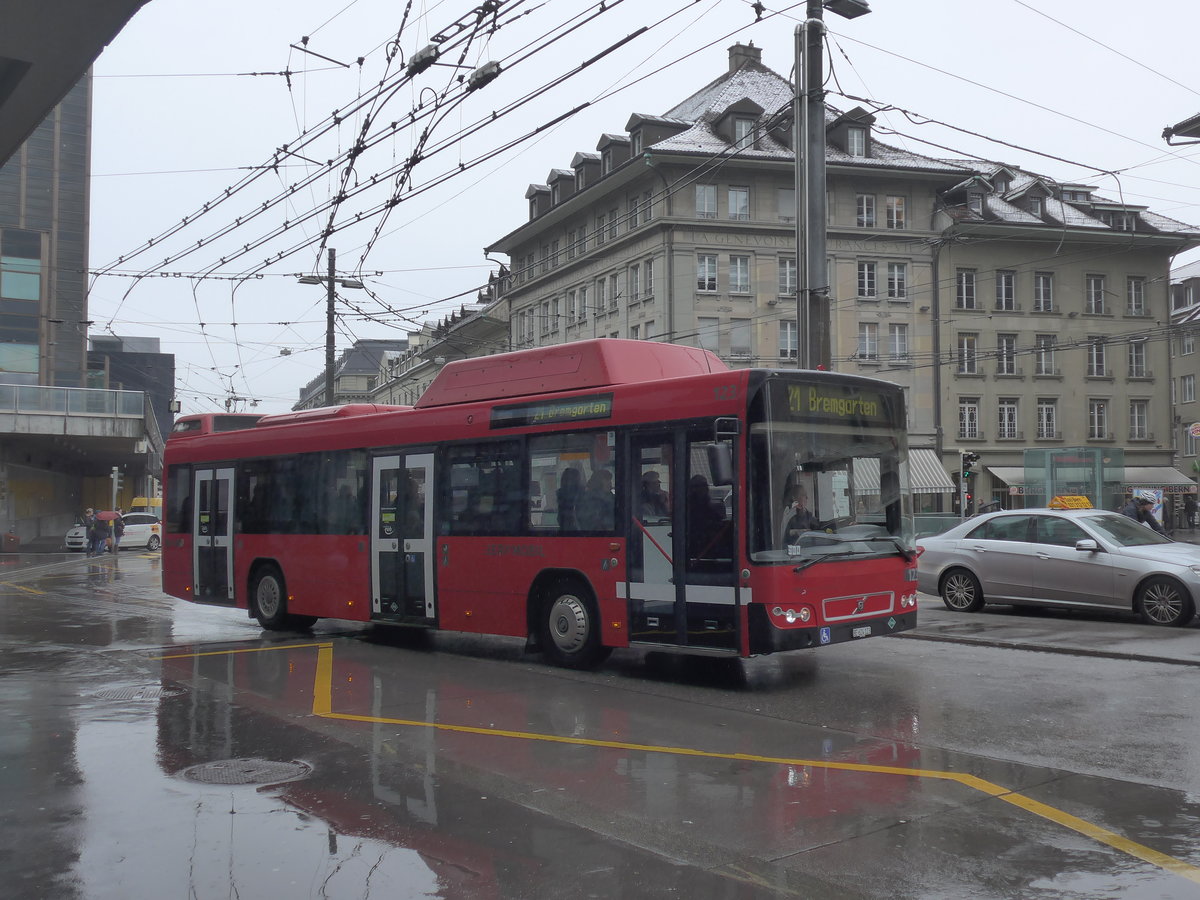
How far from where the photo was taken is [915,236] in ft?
166

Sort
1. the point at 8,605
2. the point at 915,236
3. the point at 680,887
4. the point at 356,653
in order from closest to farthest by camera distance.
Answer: the point at 680,887 → the point at 356,653 → the point at 8,605 → the point at 915,236

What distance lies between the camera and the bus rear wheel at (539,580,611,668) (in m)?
11.0

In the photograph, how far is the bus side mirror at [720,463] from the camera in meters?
9.70

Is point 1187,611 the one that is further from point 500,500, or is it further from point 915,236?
point 915,236

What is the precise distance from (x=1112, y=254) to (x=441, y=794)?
55.1 m

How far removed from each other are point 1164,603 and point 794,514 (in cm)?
665

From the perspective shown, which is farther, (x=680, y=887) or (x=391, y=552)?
(x=391, y=552)

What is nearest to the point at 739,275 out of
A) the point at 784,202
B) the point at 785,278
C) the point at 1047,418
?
the point at 785,278

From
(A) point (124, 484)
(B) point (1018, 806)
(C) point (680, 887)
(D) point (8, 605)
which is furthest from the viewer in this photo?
(A) point (124, 484)

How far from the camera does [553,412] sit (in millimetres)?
11562

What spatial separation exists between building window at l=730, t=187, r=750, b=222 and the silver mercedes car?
33.9 metres

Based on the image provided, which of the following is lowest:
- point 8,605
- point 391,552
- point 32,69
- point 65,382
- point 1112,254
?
point 8,605

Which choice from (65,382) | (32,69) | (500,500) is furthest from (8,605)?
(65,382)

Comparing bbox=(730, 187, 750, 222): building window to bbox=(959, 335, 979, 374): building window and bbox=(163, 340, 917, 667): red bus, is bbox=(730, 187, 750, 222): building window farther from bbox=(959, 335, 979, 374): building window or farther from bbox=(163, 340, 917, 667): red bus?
bbox=(163, 340, 917, 667): red bus
